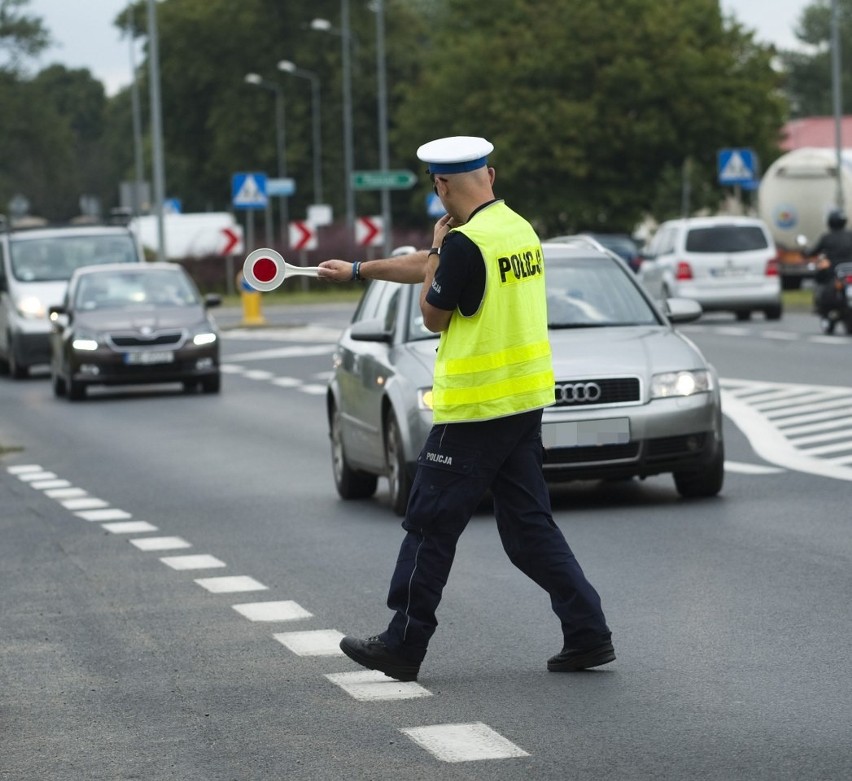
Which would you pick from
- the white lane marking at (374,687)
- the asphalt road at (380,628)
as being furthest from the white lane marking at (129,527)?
the white lane marking at (374,687)

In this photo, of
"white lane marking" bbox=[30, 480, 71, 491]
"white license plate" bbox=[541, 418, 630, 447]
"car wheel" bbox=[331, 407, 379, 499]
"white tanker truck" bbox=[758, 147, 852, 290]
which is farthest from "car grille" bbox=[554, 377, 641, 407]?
"white tanker truck" bbox=[758, 147, 852, 290]

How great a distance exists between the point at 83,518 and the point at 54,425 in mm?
9064

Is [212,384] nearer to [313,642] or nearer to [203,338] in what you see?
[203,338]

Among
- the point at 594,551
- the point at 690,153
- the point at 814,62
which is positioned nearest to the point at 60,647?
the point at 594,551

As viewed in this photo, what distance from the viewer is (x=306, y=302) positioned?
6178cm

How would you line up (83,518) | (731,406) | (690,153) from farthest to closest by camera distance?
(690,153), (731,406), (83,518)

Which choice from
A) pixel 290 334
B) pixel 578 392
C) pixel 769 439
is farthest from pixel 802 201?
pixel 578 392

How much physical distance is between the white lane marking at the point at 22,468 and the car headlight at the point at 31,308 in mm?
13063

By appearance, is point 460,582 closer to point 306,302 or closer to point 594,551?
point 594,551

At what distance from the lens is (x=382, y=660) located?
7.56m

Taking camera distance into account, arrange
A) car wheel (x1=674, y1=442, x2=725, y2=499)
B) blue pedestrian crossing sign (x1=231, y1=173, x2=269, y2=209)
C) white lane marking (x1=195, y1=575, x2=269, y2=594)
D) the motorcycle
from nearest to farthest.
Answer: white lane marking (x1=195, y1=575, x2=269, y2=594) → car wheel (x1=674, y1=442, x2=725, y2=499) → the motorcycle → blue pedestrian crossing sign (x1=231, y1=173, x2=269, y2=209)

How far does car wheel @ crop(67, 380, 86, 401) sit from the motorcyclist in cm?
1086

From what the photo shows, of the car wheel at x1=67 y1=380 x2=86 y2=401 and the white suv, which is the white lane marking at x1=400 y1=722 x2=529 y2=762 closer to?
the car wheel at x1=67 y1=380 x2=86 y2=401

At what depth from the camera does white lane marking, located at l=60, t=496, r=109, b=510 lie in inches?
563
